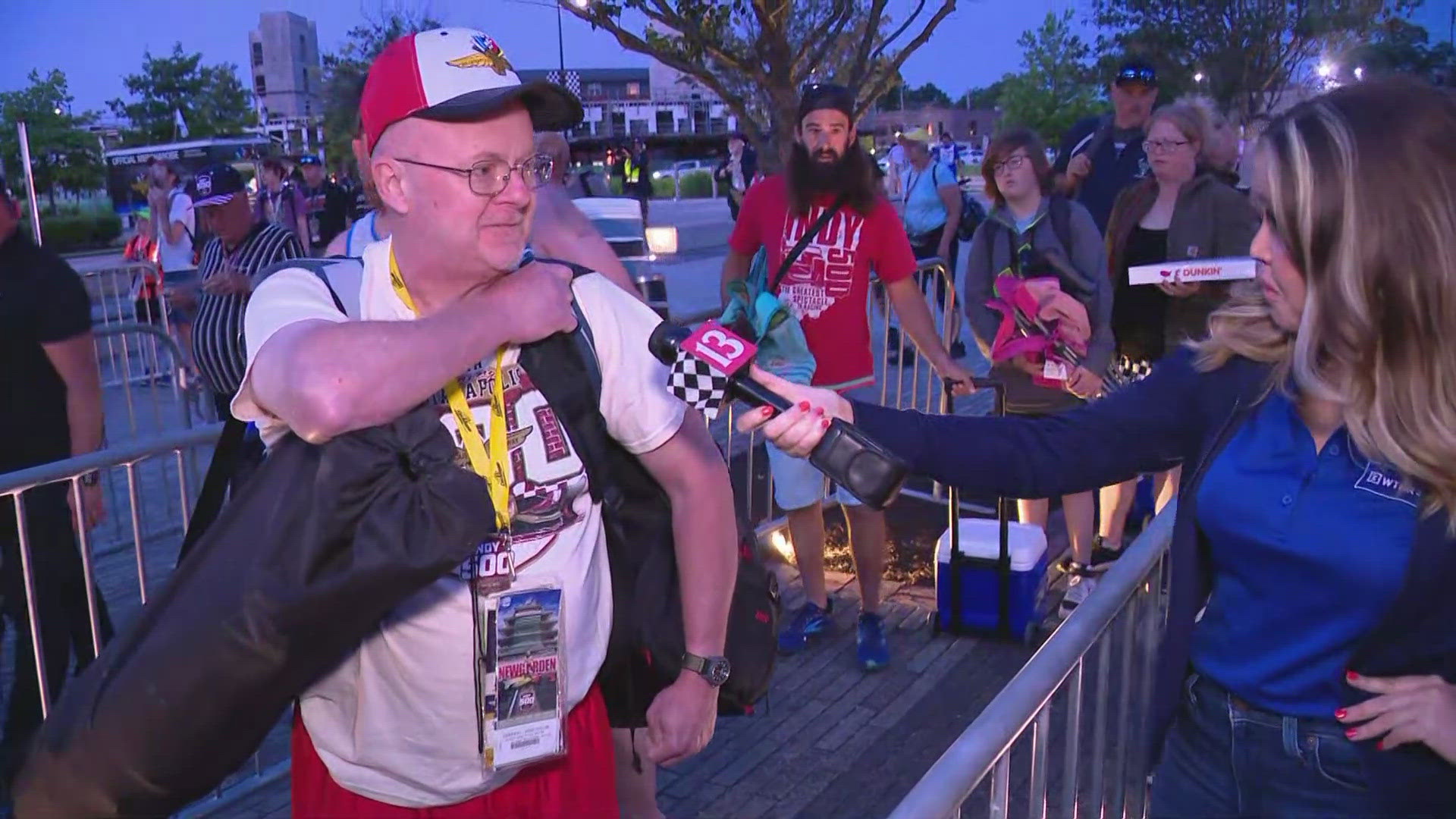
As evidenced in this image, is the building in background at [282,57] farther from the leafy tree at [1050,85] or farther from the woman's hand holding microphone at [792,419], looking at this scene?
the woman's hand holding microphone at [792,419]

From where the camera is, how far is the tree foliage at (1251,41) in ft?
104

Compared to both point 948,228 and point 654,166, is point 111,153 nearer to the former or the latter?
point 654,166

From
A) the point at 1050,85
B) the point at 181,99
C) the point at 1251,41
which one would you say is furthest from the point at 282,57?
the point at 1251,41

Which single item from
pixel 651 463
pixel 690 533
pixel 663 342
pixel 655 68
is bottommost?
pixel 690 533

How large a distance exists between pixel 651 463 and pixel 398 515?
0.61 m

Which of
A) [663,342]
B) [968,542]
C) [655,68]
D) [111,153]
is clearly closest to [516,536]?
[663,342]

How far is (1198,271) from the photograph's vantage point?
289cm

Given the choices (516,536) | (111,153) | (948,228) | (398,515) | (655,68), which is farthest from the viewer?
(655,68)

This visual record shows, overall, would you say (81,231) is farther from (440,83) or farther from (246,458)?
(440,83)

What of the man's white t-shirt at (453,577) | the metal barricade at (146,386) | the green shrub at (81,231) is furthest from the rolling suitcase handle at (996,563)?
the green shrub at (81,231)

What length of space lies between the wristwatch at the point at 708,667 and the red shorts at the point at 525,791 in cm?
19

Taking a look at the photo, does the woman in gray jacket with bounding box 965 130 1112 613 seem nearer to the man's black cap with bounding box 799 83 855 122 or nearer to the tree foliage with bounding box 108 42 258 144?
the man's black cap with bounding box 799 83 855 122

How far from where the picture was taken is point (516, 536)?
1.97 metres

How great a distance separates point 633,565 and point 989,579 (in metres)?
3.14
